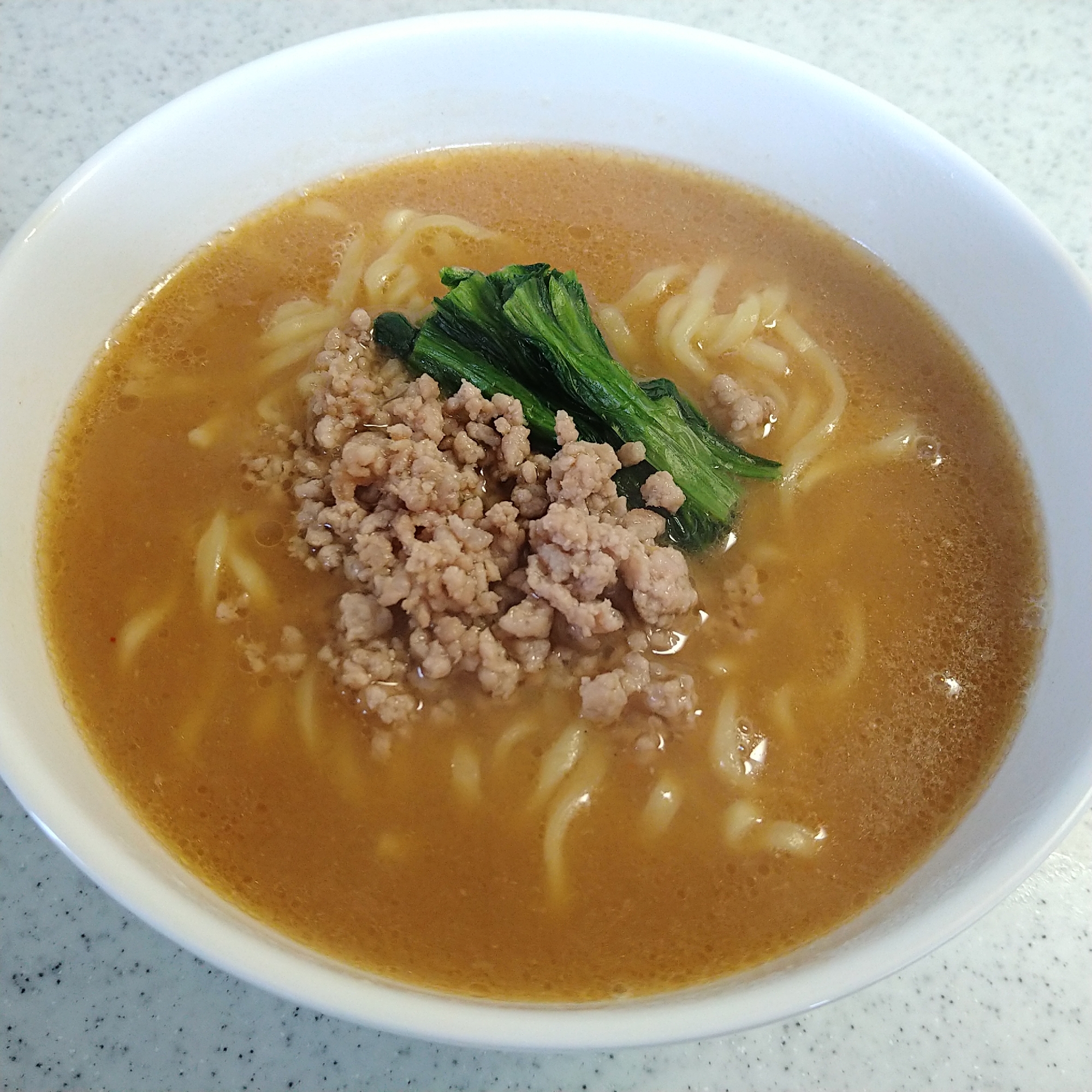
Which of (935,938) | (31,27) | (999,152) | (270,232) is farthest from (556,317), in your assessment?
(31,27)

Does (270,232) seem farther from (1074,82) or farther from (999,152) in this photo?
(1074,82)

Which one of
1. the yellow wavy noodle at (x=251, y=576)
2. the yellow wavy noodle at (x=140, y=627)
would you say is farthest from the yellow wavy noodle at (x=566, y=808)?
the yellow wavy noodle at (x=140, y=627)

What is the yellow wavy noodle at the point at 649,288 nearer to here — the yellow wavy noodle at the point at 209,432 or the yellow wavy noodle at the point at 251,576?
the yellow wavy noodle at the point at 209,432

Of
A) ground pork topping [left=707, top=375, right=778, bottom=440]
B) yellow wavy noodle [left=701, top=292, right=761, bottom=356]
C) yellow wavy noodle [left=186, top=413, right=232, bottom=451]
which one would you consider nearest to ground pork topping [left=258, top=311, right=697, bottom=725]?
yellow wavy noodle [left=186, top=413, right=232, bottom=451]

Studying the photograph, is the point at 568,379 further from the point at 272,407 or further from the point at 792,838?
the point at 792,838

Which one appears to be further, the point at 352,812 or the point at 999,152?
the point at 999,152

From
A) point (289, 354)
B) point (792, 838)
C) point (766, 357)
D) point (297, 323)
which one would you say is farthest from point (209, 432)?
point (792, 838)

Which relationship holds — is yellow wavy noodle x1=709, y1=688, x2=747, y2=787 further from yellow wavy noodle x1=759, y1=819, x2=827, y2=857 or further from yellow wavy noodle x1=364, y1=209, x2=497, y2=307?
yellow wavy noodle x1=364, y1=209, x2=497, y2=307
